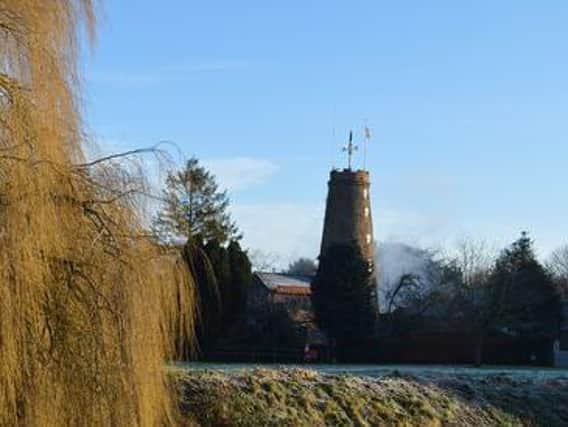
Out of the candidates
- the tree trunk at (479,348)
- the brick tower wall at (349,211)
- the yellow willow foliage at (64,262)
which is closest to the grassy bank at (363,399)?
the yellow willow foliage at (64,262)

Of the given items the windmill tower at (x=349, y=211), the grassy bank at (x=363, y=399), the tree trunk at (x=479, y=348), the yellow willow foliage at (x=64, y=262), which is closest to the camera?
the yellow willow foliage at (x=64, y=262)

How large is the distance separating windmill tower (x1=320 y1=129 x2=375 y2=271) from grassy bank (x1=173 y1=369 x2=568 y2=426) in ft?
125

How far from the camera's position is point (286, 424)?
19.0 m

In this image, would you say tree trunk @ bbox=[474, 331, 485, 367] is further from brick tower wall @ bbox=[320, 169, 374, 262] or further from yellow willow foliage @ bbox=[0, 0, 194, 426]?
yellow willow foliage @ bbox=[0, 0, 194, 426]

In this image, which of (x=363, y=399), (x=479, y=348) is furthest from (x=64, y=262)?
(x=479, y=348)

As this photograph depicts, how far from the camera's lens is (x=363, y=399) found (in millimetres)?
21656

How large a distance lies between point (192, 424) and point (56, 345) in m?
7.96

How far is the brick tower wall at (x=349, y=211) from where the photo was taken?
6606 centimetres

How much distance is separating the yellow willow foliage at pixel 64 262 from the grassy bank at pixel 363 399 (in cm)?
639

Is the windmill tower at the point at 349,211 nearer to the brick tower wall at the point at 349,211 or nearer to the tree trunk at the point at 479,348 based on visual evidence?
the brick tower wall at the point at 349,211

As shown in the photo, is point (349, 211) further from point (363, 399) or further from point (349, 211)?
point (363, 399)

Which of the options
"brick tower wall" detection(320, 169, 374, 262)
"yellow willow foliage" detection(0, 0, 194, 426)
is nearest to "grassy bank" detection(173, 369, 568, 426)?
"yellow willow foliage" detection(0, 0, 194, 426)

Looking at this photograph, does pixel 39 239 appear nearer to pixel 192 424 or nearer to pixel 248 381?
pixel 192 424

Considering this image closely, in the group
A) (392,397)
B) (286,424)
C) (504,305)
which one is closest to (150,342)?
(286,424)
